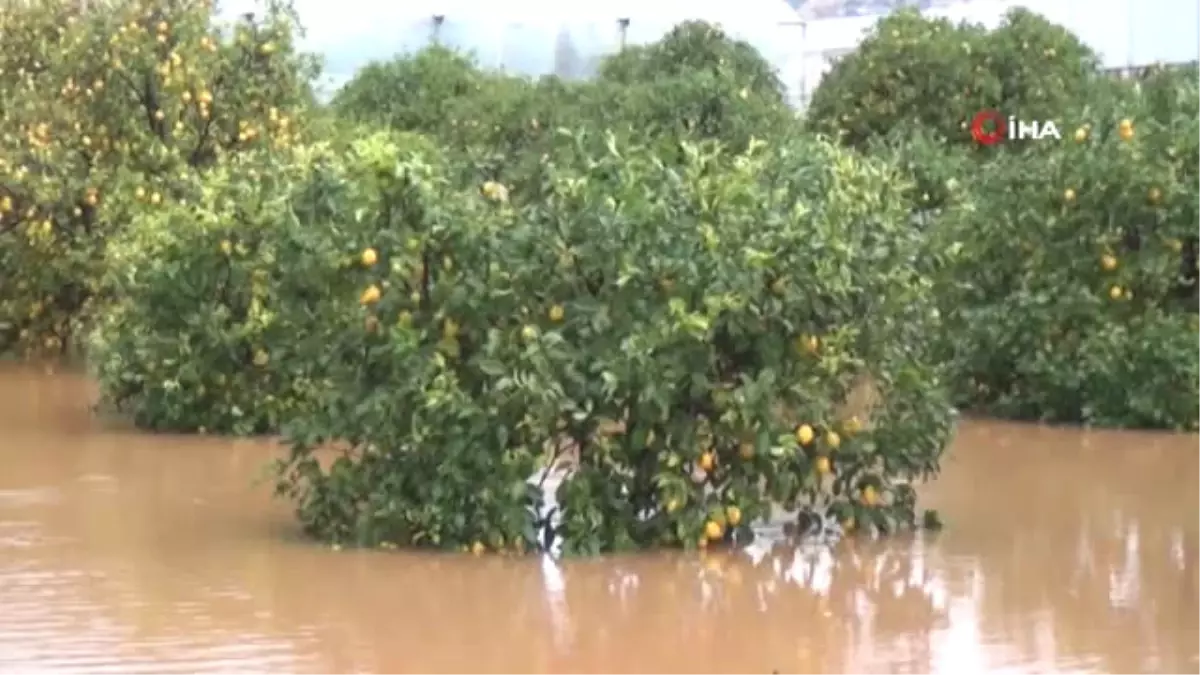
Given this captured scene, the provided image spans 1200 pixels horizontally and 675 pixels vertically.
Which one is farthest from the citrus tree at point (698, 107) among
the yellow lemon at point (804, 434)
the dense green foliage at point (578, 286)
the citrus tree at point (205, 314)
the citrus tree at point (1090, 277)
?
the yellow lemon at point (804, 434)

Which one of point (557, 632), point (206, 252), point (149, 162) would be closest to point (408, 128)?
point (149, 162)

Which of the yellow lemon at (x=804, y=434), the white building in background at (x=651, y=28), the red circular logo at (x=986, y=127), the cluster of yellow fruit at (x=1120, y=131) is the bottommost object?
the yellow lemon at (x=804, y=434)

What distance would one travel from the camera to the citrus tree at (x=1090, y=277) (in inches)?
491

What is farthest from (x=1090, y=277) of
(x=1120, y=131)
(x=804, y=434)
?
(x=804, y=434)

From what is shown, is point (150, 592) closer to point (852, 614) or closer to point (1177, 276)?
point (852, 614)

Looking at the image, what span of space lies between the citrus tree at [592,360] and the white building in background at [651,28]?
59.9 ft

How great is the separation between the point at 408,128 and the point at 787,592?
14029mm

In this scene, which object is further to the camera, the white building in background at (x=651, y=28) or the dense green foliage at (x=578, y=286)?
the white building in background at (x=651, y=28)

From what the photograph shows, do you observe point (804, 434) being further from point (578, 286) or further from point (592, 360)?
point (578, 286)

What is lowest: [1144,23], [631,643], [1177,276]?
[631,643]

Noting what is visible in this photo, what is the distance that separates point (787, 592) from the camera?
26.0ft

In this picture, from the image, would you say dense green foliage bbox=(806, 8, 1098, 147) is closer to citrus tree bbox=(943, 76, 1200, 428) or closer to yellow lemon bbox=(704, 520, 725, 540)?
citrus tree bbox=(943, 76, 1200, 428)

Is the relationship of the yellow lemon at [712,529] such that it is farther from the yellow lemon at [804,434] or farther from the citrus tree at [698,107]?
the citrus tree at [698,107]

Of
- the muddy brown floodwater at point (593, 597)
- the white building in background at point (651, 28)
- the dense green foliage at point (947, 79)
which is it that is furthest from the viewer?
the white building in background at point (651, 28)
